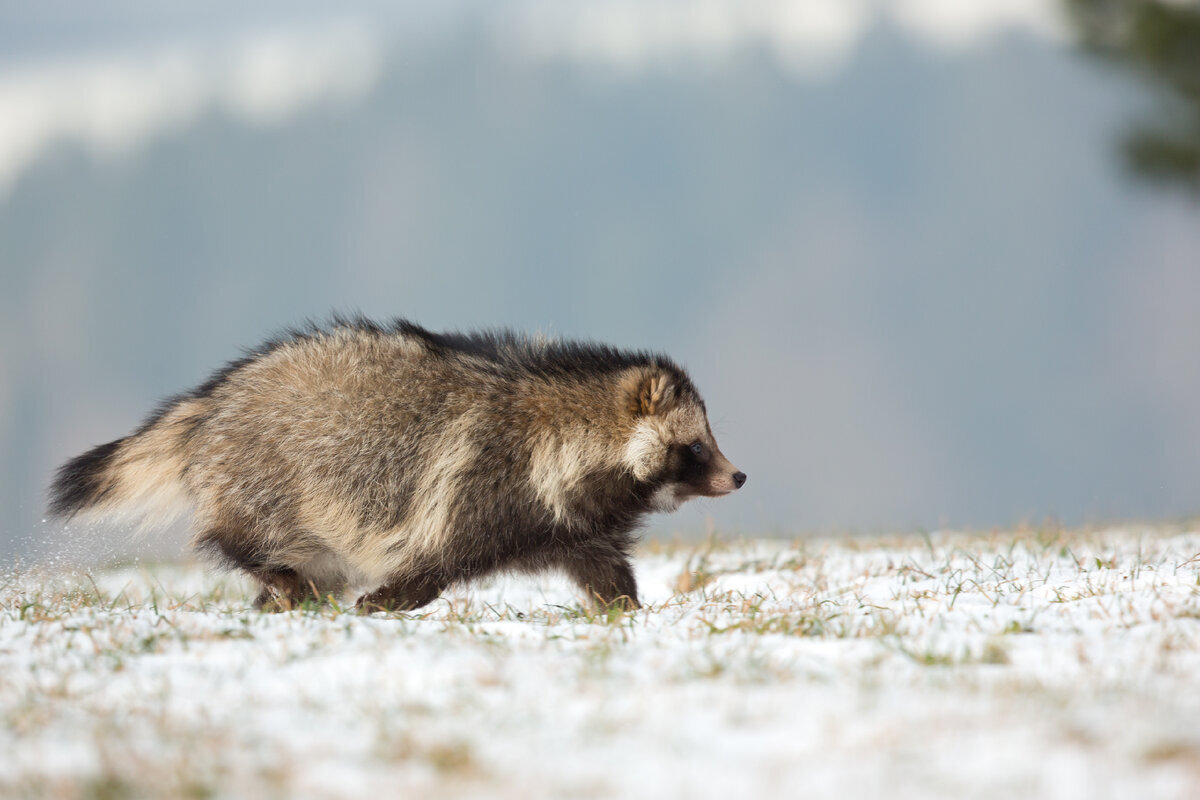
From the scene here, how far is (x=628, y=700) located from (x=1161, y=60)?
15343mm

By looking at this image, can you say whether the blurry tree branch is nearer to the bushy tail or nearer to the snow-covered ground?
the snow-covered ground

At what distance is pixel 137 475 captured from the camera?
6262 millimetres

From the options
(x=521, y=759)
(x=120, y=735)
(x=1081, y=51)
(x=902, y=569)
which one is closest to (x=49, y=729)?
(x=120, y=735)

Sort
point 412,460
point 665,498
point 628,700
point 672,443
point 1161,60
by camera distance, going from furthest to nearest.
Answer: point 1161,60 < point 665,498 < point 672,443 < point 412,460 < point 628,700

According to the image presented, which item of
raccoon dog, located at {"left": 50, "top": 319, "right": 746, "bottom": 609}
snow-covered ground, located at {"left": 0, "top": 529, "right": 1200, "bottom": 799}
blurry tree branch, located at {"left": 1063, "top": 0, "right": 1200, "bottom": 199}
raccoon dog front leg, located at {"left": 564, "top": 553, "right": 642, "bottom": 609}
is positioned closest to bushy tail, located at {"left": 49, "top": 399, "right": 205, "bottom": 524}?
raccoon dog, located at {"left": 50, "top": 319, "right": 746, "bottom": 609}

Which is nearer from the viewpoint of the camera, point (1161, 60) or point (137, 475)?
point (137, 475)

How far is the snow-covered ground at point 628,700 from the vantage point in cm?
269

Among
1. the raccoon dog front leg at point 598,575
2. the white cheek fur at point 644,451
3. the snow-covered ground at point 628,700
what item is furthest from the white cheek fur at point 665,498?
the snow-covered ground at point 628,700

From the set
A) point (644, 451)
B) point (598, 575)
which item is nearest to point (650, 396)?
point (644, 451)

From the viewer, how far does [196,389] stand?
249 inches

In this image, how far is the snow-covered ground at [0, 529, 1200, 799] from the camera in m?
2.69

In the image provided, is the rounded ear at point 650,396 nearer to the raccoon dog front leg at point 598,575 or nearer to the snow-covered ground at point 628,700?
the raccoon dog front leg at point 598,575

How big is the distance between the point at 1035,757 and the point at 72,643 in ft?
11.4

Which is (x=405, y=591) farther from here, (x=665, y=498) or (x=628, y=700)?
(x=628, y=700)
